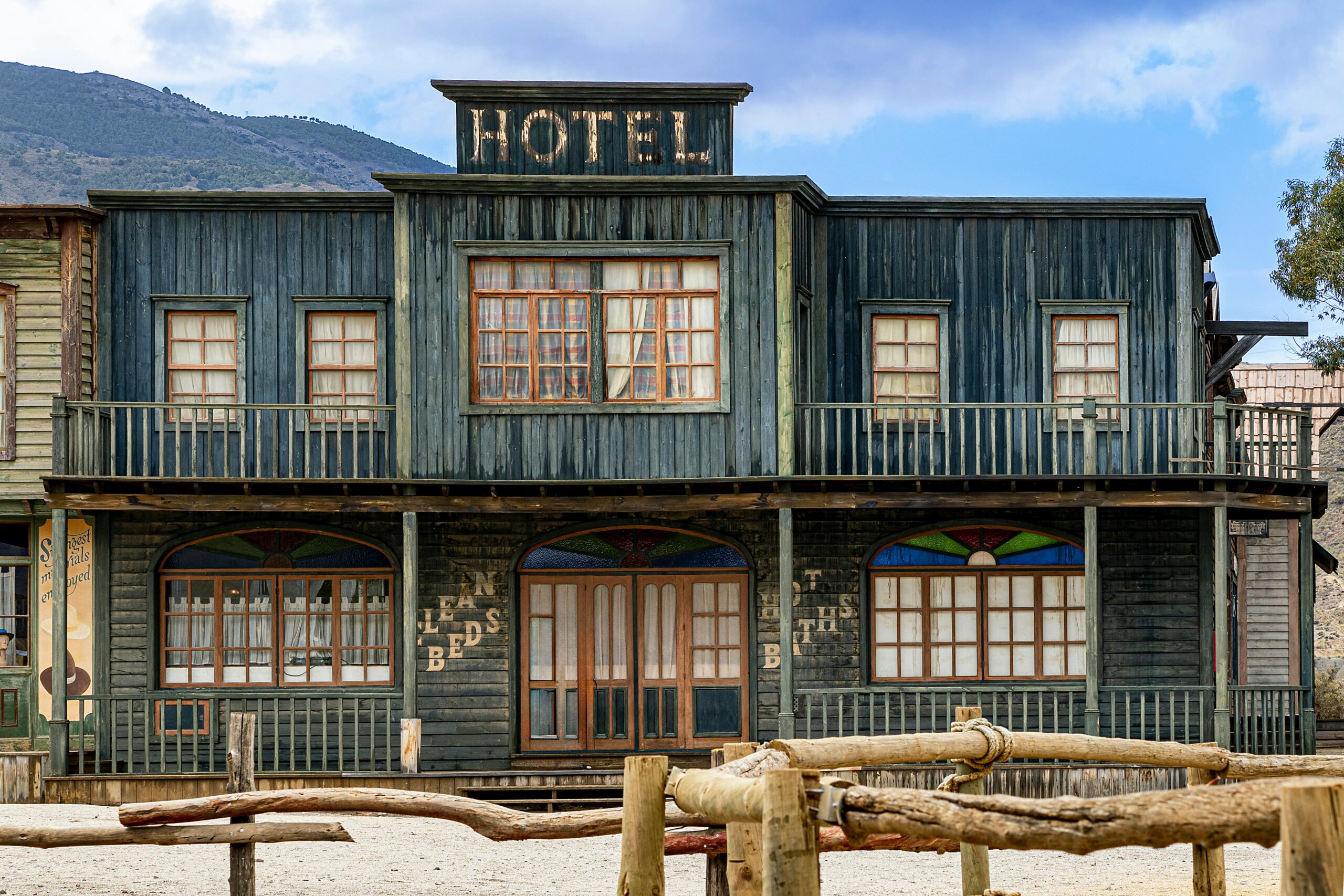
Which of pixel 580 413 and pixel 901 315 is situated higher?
pixel 901 315

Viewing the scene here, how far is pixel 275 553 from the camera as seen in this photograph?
57.3ft

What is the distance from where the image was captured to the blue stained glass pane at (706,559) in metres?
17.5

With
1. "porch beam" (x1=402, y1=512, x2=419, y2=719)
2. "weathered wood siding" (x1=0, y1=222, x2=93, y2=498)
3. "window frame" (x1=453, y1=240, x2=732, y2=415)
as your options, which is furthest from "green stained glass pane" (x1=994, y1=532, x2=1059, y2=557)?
"weathered wood siding" (x1=0, y1=222, x2=93, y2=498)

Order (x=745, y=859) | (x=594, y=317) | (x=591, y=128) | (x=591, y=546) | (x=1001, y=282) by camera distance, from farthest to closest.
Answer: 1. (x=1001, y=282)
2. (x=591, y=128)
3. (x=591, y=546)
4. (x=594, y=317)
5. (x=745, y=859)

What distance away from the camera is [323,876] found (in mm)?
12062

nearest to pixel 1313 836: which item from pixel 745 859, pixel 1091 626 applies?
pixel 745 859

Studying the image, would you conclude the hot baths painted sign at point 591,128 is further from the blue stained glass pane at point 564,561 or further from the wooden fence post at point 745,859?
the wooden fence post at point 745,859

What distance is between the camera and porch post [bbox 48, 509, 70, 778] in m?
15.8

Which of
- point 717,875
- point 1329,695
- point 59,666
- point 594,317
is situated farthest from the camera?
point 1329,695

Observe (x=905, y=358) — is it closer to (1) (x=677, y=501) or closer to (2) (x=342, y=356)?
(1) (x=677, y=501)

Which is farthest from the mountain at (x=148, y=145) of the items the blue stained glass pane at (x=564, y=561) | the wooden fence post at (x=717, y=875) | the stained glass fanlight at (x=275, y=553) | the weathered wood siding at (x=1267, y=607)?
the wooden fence post at (x=717, y=875)

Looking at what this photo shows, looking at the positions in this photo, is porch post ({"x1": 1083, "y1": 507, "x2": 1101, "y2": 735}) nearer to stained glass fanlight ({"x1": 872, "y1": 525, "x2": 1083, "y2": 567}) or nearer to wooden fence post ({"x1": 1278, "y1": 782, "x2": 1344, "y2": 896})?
stained glass fanlight ({"x1": 872, "y1": 525, "x2": 1083, "y2": 567})

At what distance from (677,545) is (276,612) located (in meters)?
4.63

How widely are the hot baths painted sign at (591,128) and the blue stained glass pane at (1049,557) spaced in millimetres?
5654
